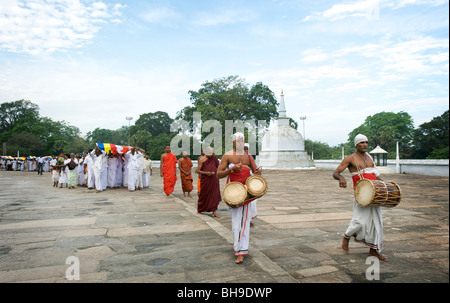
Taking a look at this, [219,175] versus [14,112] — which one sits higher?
[14,112]

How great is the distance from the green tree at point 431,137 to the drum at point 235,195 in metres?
41.3

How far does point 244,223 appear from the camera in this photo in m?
4.73

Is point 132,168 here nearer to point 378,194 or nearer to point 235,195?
point 235,195

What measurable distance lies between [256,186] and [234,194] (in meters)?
0.38

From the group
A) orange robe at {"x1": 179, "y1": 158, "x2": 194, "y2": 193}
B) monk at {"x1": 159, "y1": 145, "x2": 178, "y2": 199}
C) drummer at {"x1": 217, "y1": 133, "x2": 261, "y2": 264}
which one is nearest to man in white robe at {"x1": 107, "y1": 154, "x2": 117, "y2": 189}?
monk at {"x1": 159, "y1": 145, "x2": 178, "y2": 199}

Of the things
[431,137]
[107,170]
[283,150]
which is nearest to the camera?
[107,170]

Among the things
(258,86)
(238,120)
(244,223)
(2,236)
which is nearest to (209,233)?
(244,223)

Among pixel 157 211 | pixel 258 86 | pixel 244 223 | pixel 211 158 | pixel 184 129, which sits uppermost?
pixel 258 86

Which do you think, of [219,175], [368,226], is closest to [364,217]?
[368,226]

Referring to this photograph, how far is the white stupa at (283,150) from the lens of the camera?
35.9m

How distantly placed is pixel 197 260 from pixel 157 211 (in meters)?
4.53

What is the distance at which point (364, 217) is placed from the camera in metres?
4.66

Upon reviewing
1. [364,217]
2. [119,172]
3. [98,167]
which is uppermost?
[98,167]
